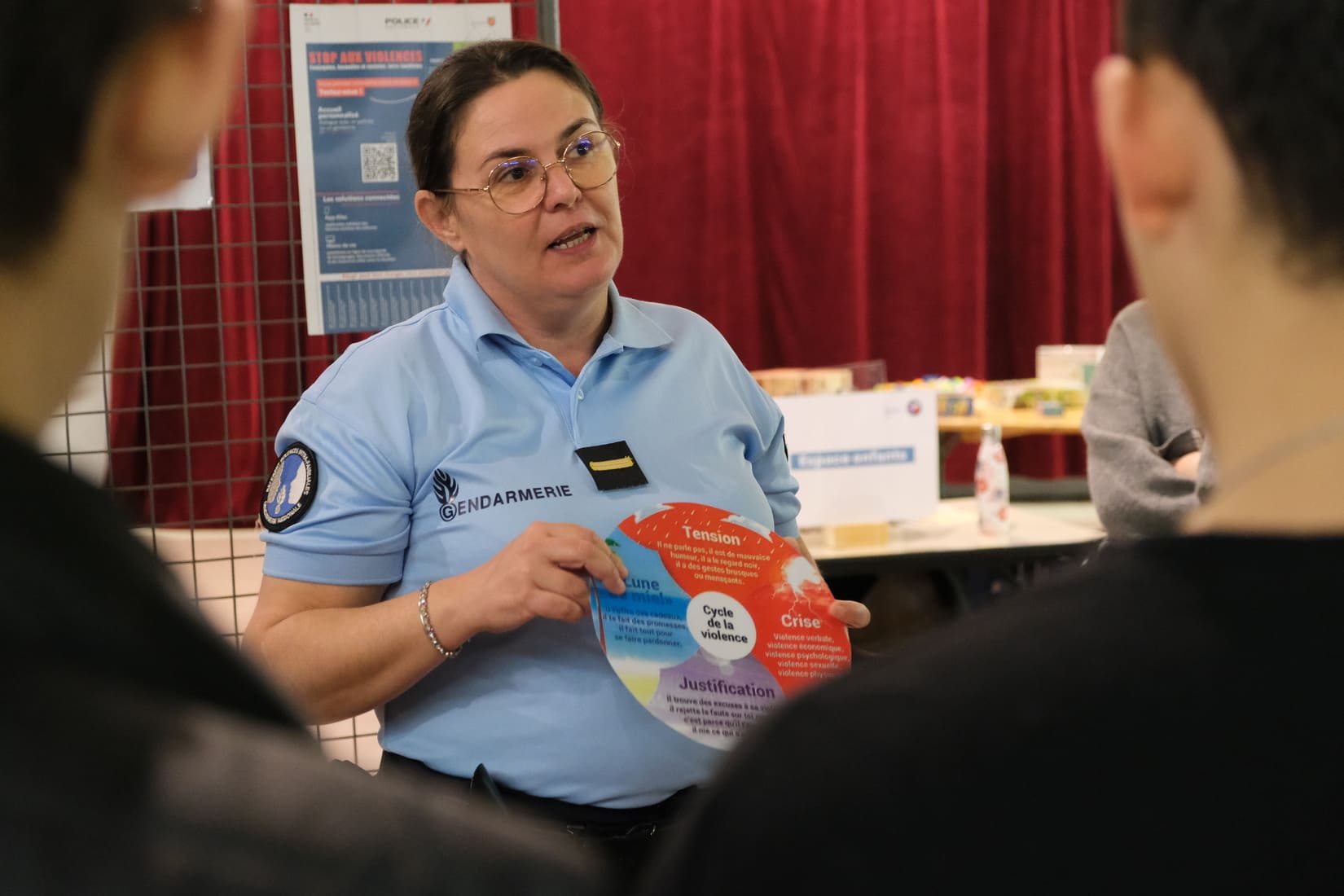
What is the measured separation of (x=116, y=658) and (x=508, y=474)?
1269mm

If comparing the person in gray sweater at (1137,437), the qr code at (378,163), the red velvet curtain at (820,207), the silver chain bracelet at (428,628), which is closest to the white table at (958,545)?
the person in gray sweater at (1137,437)

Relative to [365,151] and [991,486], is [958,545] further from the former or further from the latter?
[365,151]

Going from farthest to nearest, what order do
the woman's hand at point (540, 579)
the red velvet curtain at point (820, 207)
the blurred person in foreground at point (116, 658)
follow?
the red velvet curtain at point (820, 207)
the woman's hand at point (540, 579)
the blurred person in foreground at point (116, 658)

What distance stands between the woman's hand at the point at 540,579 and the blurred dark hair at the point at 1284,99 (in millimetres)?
1091

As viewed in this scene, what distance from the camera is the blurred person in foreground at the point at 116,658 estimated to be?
383mm

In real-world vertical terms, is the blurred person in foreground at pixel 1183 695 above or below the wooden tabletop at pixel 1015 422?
above

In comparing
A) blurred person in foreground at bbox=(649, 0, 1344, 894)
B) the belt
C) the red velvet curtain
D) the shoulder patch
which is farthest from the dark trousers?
the red velvet curtain

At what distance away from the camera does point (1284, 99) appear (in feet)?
1.65

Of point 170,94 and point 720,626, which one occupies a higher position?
point 170,94

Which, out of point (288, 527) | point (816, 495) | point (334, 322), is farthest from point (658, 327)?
point (816, 495)

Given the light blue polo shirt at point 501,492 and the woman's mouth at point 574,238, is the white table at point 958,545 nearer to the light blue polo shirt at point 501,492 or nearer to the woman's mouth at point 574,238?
the light blue polo shirt at point 501,492

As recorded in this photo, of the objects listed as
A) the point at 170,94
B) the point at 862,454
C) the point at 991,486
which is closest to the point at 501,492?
the point at 170,94

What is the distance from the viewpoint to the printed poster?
7.77 ft

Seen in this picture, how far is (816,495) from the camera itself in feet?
10.0
